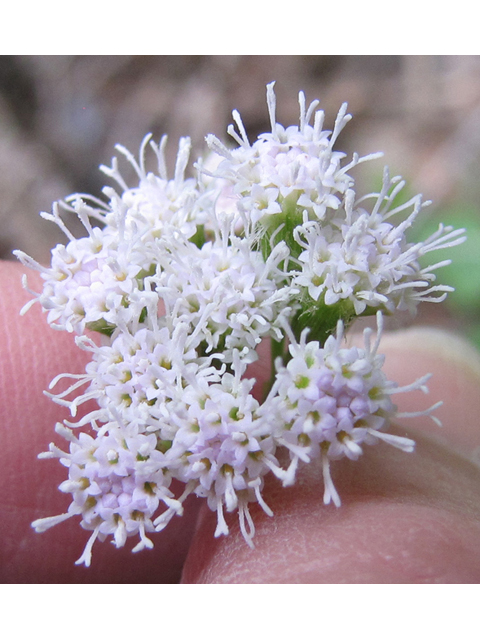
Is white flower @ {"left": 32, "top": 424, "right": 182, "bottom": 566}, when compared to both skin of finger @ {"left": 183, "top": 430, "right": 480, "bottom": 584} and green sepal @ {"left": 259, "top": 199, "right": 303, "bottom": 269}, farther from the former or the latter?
green sepal @ {"left": 259, "top": 199, "right": 303, "bottom": 269}

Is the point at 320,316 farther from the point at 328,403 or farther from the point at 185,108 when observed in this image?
the point at 185,108

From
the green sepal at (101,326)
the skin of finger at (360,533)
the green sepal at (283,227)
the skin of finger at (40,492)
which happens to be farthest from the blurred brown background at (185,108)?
the skin of finger at (360,533)

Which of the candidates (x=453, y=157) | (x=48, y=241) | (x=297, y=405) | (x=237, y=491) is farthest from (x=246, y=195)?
(x=453, y=157)

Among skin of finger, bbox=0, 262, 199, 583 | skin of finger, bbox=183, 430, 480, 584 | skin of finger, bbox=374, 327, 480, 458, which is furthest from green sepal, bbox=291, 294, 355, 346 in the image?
skin of finger, bbox=374, 327, 480, 458
